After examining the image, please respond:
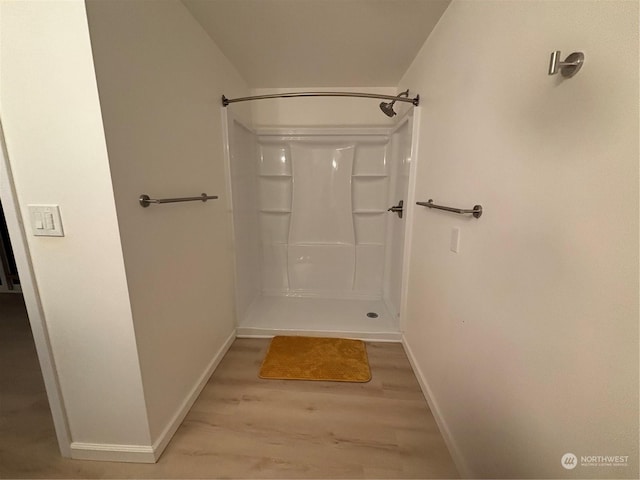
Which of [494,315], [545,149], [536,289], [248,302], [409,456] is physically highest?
[545,149]

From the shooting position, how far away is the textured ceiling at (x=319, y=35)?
53.2 inches

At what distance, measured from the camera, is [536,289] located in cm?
73

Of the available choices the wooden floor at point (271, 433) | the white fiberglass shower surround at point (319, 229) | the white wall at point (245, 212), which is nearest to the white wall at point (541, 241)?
the wooden floor at point (271, 433)

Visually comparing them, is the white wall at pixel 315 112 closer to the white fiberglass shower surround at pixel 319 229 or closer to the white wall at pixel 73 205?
the white fiberglass shower surround at pixel 319 229

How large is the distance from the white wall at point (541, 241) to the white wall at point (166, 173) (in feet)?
4.61

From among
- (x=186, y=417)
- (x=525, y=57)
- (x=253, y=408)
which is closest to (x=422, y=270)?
(x=525, y=57)

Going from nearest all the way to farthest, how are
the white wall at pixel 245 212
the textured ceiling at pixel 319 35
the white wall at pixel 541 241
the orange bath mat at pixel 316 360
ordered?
the white wall at pixel 541 241
the textured ceiling at pixel 319 35
the orange bath mat at pixel 316 360
the white wall at pixel 245 212

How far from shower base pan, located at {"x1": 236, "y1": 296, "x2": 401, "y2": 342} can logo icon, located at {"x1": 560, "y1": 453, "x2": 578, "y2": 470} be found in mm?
1453

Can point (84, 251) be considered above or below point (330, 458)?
above

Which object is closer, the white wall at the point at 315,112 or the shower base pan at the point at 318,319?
the shower base pan at the point at 318,319

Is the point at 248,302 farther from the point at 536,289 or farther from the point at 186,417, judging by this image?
the point at 536,289

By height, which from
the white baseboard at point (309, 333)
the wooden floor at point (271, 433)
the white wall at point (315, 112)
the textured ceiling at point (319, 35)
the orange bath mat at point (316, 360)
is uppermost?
the textured ceiling at point (319, 35)

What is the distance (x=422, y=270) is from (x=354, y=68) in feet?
5.56

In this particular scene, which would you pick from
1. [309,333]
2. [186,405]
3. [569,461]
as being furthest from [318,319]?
[569,461]
